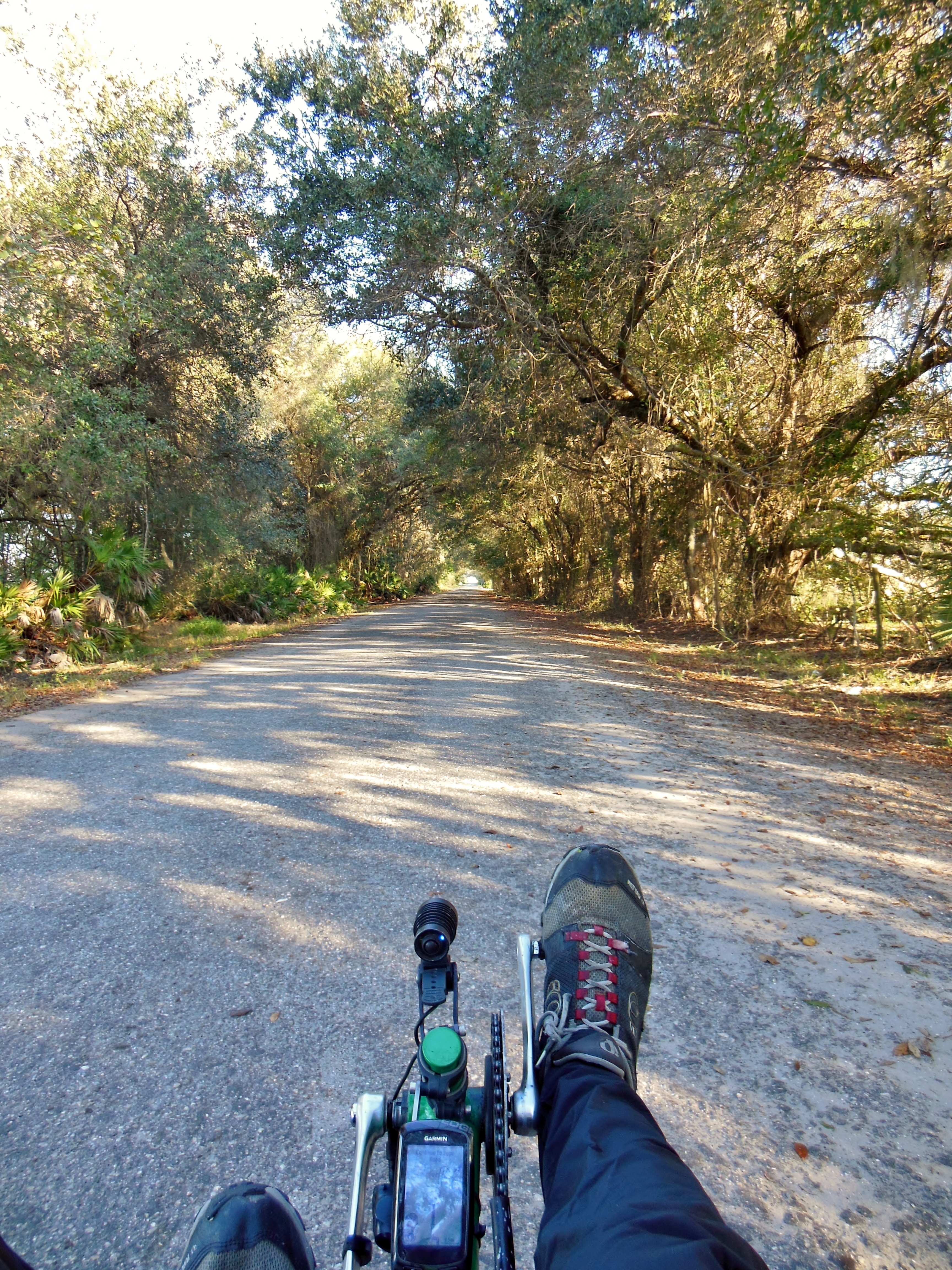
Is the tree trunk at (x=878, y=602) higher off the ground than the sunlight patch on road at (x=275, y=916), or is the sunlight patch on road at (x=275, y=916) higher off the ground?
the tree trunk at (x=878, y=602)

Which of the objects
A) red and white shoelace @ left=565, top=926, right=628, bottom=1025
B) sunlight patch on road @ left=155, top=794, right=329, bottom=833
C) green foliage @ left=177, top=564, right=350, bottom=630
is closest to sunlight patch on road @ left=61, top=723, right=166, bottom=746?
sunlight patch on road @ left=155, top=794, right=329, bottom=833

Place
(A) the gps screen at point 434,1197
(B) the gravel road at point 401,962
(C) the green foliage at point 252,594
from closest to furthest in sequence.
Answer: (A) the gps screen at point 434,1197, (B) the gravel road at point 401,962, (C) the green foliage at point 252,594

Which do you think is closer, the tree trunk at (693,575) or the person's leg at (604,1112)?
the person's leg at (604,1112)

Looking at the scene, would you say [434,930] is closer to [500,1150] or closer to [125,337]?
[500,1150]

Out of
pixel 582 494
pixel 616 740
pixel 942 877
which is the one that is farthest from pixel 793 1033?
pixel 582 494

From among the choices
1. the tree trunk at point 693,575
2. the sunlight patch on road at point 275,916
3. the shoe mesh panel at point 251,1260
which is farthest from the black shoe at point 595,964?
the tree trunk at point 693,575

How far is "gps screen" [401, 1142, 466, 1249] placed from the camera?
41.5 inches

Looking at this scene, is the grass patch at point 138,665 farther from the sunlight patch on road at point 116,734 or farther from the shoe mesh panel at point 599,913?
the shoe mesh panel at point 599,913

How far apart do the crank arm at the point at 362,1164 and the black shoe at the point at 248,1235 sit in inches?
4.1

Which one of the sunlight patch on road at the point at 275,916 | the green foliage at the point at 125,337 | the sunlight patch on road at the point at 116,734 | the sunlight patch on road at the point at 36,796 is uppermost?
the green foliage at the point at 125,337

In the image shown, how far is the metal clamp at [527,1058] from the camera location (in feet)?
4.75

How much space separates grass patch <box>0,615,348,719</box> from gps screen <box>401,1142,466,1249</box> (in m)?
7.77

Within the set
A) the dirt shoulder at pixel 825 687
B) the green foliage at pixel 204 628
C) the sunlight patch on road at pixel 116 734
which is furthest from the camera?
the green foliage at pixel 204 628

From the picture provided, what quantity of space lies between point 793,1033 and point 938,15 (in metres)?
7.04
